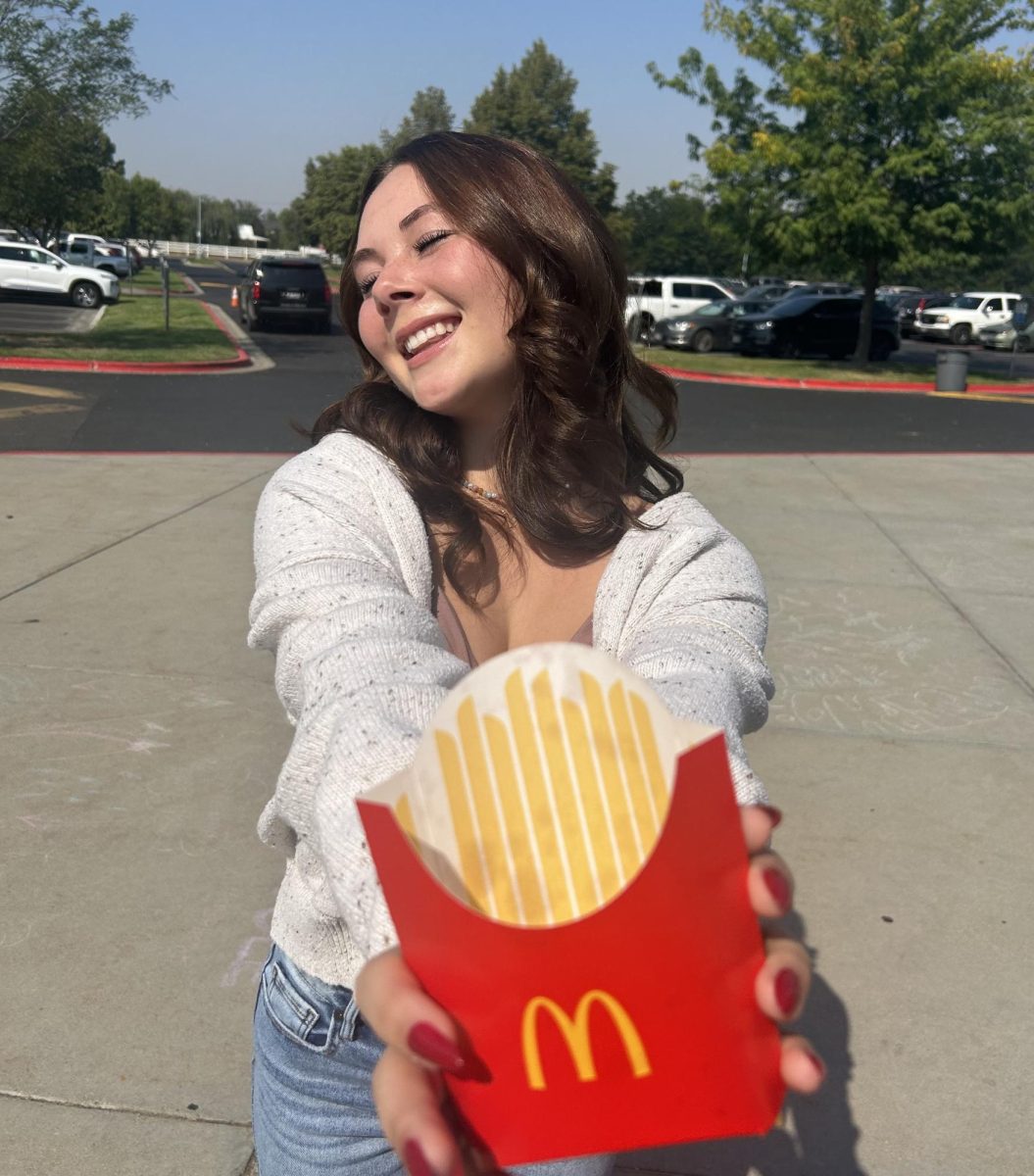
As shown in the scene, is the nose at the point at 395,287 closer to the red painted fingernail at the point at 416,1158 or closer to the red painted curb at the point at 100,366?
the red painted fingernail at the point at 416,1158

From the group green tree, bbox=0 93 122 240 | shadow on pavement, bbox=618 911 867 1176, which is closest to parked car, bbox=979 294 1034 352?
green tree, bbox=0 93 122 240

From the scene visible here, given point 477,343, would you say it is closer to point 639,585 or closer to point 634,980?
point 639,585

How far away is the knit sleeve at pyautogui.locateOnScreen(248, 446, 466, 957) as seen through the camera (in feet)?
3.14

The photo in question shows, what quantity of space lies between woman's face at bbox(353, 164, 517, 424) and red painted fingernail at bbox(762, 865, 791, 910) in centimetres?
87

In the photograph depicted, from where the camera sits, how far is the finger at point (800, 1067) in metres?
0.82

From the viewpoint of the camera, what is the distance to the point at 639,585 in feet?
4.86

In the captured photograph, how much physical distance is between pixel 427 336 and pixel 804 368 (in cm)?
2203

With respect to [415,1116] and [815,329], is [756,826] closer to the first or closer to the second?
[415,1116]

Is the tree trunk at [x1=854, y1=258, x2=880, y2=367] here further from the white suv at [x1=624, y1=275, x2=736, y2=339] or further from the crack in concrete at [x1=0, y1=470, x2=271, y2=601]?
the crack in concrete at [x1=0, y1=470, x2=271, y2=601]

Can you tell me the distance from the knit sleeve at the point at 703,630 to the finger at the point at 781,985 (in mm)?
192

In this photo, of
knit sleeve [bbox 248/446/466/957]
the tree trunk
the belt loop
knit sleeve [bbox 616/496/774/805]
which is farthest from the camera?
the tree trunk

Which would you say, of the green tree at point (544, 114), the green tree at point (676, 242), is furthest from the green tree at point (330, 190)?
the green tree at point (676, 242)

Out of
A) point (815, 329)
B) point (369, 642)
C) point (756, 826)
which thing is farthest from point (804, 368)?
point (756, 826)

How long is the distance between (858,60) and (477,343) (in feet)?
Answer: 70.4
